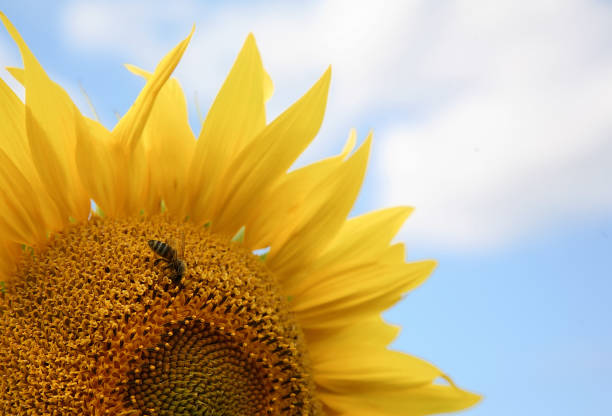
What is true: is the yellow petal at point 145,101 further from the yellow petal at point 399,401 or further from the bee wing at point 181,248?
the yellow petal at point 399,401

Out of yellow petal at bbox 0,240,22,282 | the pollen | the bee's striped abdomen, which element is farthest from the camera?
yellow petal at bbox 0,240,22,282

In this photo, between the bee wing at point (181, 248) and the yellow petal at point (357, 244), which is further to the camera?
the yellow petal at point (357, 244)

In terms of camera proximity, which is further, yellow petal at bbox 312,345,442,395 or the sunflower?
yellow petal at bbox 312,345,442,395

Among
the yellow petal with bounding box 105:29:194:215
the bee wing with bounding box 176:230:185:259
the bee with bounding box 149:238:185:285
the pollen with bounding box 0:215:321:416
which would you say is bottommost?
the pollen with bounding box 0:215:321:416

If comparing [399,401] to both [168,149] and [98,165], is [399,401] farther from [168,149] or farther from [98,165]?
[98,165]

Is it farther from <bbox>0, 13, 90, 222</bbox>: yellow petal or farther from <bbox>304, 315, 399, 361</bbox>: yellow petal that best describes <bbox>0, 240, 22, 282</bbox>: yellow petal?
<bbox>304, 315, 399, 361</bbox>: yellow petal

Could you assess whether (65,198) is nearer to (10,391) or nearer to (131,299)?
(131,299)

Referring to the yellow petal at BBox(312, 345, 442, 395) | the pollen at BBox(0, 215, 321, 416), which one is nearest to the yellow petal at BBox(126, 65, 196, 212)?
the pollen at BBox(0, 215, 321, 416)

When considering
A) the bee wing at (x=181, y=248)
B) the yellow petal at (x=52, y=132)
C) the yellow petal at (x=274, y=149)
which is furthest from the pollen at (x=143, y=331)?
the yellow petal at (x=274, y=149)
